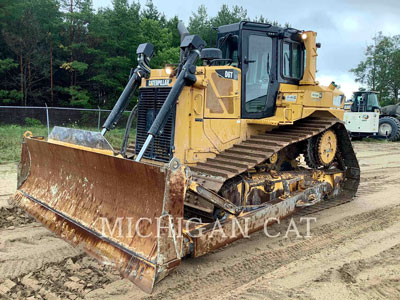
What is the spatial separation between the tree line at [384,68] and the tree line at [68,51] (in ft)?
79.7

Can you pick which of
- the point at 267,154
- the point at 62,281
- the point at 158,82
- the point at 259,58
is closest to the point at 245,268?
the point at 267,154

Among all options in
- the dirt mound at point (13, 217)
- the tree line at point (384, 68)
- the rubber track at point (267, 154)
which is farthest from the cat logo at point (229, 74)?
the tree line at point (384, 68)

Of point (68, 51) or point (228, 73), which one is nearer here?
point (228, 73)

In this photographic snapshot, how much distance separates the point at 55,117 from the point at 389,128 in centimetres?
1787

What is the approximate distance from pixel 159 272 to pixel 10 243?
7.57 ft

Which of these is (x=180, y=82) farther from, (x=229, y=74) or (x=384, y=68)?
(x=384, y=68)

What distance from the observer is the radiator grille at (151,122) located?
5125 mm

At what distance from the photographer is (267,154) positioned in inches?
200

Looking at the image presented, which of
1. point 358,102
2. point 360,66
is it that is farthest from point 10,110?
point 360,66

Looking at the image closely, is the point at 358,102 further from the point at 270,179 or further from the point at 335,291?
the point at 335,291

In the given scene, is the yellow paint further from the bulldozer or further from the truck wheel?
the truck wheel

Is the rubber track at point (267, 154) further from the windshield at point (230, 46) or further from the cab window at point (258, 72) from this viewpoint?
the windshield at point (230, 46)

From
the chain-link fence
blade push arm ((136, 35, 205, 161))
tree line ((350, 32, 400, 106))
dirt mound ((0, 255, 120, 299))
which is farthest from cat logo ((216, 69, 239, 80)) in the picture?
tree line ((350, 32, 400, 106))

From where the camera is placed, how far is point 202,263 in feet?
14.0
